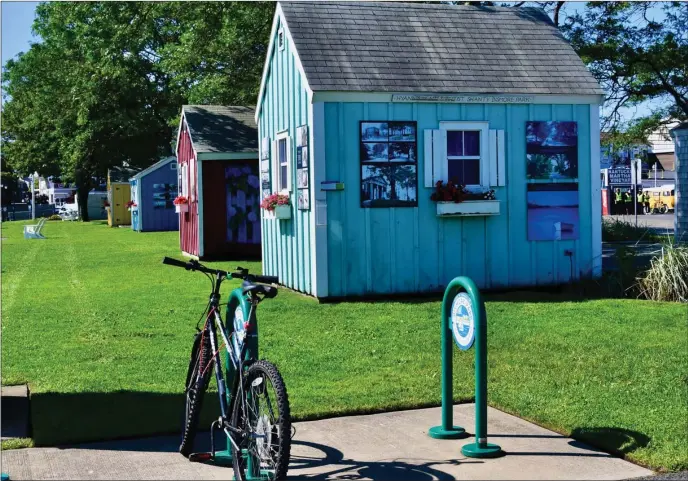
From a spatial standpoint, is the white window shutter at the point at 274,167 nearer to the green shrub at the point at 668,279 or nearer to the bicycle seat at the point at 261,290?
the green shrub at the point at 668,279

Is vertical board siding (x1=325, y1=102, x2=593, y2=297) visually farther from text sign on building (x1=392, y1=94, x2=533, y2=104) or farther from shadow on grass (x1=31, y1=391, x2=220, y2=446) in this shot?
shadow on grass (x1=31, y1=391, x2=220, y2=446)

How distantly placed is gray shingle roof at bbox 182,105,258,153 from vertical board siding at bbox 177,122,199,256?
39 cm

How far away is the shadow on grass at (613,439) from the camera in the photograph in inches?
233

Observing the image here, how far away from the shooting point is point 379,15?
51.1 feet

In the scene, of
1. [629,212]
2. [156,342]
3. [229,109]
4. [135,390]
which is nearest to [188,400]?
[135,390]

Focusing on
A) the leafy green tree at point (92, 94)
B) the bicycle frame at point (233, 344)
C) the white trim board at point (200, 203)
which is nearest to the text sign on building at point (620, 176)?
the leafy green tree at point (92, 94)

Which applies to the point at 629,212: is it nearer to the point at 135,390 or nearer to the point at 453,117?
the point at 453,117

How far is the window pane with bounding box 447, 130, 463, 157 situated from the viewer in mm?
14477

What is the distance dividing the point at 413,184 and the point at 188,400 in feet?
28.7

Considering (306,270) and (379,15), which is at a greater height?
(379,15)

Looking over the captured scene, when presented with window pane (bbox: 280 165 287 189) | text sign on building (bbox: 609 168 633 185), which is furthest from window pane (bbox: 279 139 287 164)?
text sign on building (bbox: 609 168 633 185)

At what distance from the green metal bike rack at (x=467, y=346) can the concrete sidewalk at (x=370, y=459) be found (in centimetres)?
10

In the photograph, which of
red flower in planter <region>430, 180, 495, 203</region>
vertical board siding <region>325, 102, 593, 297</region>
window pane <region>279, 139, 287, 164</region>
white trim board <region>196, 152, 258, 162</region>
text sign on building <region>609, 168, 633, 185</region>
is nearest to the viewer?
vertical board siding <region>325, 102, 593, 297</region>

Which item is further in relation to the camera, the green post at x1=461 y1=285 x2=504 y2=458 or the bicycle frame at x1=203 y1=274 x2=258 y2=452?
the green post at x1=461 y1=285 x2=504 y2=458
